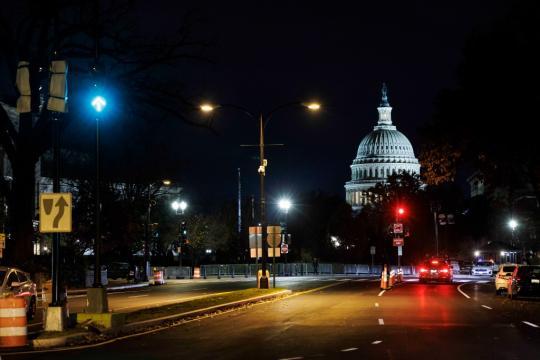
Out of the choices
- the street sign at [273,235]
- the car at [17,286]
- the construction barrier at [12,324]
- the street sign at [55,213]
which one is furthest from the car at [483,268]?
the construction barrier at [12,324]

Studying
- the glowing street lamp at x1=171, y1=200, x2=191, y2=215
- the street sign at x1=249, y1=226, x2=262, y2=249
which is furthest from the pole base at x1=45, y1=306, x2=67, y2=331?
the glowing street lamp at x1=171, y1=200, x2=191, y2=215

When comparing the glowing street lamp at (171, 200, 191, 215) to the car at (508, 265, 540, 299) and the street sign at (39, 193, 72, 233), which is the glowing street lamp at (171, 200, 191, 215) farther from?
the street sign at (39, 193, 72, 233)

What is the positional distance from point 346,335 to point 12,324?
7.09 meters

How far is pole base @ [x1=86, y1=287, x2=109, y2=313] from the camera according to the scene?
2125cm

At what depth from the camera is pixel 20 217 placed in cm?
3762

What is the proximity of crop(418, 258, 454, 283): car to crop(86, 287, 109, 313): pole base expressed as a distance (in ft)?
135

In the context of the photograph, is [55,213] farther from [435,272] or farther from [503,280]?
[435,272]

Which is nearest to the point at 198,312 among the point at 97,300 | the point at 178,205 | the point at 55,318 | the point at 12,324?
the point at 97,300

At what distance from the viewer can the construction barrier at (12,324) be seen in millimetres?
17562

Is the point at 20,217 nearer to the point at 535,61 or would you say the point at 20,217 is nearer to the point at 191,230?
the point at 535,61

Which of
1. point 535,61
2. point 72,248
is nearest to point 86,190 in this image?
point 72,248

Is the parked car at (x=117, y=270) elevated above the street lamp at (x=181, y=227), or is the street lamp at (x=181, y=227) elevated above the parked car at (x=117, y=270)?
the street lamp at (x=181, y=227)

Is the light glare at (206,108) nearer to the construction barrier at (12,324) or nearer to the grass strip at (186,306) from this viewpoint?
the grass strip at (186,306)

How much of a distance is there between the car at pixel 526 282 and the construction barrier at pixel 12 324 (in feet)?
79.9
